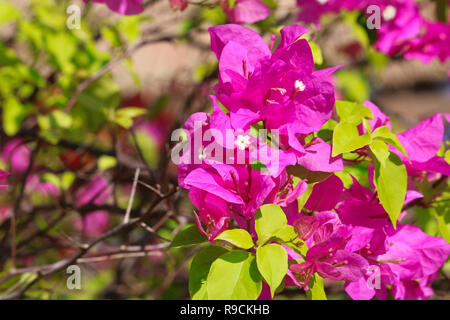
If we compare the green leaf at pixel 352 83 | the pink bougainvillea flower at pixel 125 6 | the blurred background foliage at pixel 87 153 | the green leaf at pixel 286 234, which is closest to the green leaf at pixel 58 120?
the blurred background foliage at pixel 87 153

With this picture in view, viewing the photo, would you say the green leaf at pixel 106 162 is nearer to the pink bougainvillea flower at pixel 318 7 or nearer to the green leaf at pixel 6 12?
the green leaf at pixel 6 12

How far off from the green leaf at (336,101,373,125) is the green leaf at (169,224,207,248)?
23 cm

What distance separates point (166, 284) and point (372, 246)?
20.9 inches

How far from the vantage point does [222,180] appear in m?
0.51

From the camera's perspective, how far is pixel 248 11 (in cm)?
75

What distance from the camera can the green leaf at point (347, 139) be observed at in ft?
1.66

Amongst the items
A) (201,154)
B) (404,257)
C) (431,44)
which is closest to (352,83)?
(431,44)

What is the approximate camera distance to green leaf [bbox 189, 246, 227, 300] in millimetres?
504

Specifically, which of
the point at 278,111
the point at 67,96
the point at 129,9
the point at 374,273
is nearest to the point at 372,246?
the point at 374,273

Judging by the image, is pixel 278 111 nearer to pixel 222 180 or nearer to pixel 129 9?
pixel 222 180

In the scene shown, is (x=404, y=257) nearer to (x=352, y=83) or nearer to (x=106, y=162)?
(x=106, y=162)

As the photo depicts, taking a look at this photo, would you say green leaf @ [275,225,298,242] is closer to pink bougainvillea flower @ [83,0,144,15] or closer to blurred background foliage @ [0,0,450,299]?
blurred background foliage @ [0,0,450,299]

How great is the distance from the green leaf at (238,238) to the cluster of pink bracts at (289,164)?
0.02 m

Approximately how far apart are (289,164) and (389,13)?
0.56 metres
